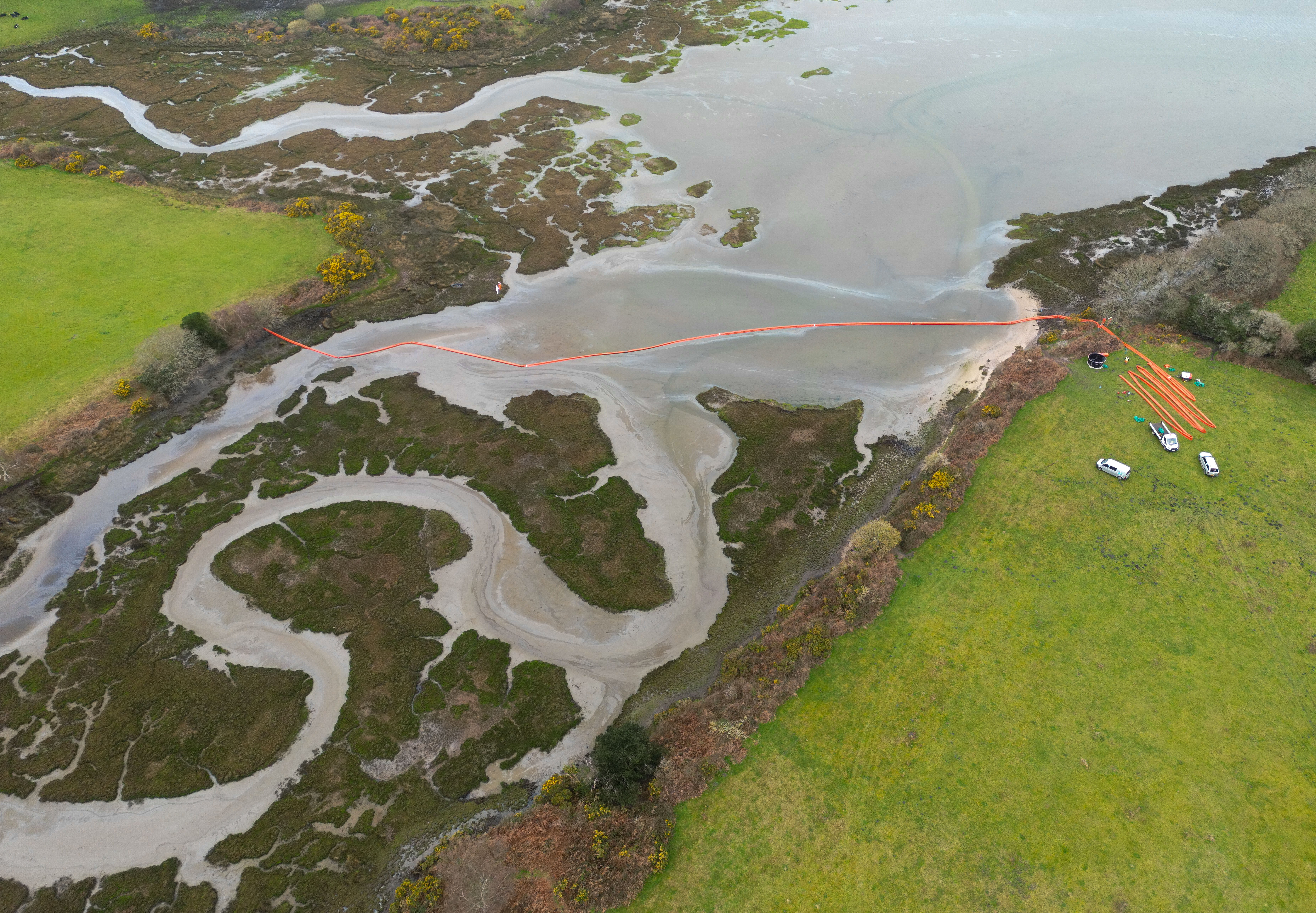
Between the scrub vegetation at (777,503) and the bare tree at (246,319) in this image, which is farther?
the bare tree at (246,319)

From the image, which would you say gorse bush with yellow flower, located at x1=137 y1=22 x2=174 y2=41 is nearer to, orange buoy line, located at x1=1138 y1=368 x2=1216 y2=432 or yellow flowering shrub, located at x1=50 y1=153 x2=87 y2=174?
yellow flowering shrub, located at x1=50 y1=153 x2=87 y2=174

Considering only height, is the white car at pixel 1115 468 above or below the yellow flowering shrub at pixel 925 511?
above

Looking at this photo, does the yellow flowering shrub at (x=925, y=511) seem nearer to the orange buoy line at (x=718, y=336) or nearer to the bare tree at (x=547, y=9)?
the orange buoy line at (x=718, y=336)

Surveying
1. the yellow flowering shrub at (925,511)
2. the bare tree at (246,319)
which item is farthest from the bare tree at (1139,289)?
the bare tree at (246,319)

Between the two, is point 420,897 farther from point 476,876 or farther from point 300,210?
point 300,210

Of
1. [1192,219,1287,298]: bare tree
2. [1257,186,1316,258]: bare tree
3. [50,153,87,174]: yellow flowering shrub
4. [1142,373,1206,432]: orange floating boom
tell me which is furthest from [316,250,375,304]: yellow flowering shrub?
[1257,186,1316,258]: bare tree

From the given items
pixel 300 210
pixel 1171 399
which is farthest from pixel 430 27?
pixel 1171 399
